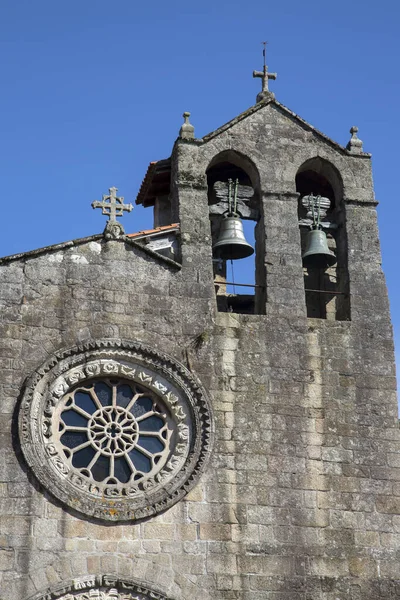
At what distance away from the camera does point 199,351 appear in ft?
52.4

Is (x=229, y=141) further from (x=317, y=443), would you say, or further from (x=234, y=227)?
(x=317, y=443)

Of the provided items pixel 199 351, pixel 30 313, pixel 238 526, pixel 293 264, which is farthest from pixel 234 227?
pixel 238 526

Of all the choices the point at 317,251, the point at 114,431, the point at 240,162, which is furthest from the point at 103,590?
the point at 240,162

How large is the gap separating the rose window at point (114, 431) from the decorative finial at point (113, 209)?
6.68 feet

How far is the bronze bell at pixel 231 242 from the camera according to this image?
17250mm

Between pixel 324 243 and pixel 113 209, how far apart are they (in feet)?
9.78

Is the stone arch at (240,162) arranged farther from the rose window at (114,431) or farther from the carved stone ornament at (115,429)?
the rose window at (114,431)

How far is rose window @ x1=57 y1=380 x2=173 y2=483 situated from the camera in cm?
1524

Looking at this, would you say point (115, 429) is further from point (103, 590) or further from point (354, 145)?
point (354, 145)

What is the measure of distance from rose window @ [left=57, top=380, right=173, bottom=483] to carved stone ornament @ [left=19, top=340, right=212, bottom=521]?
1 cm

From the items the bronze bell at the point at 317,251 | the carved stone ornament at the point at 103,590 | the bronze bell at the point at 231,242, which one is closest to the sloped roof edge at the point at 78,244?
the bronze bell at the point at 231,242

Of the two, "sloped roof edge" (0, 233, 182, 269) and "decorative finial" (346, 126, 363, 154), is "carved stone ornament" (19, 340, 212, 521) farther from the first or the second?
"decorative finial" (346, 126, 363, 154)

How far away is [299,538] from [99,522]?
2402 mm

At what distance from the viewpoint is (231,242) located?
17203mm
